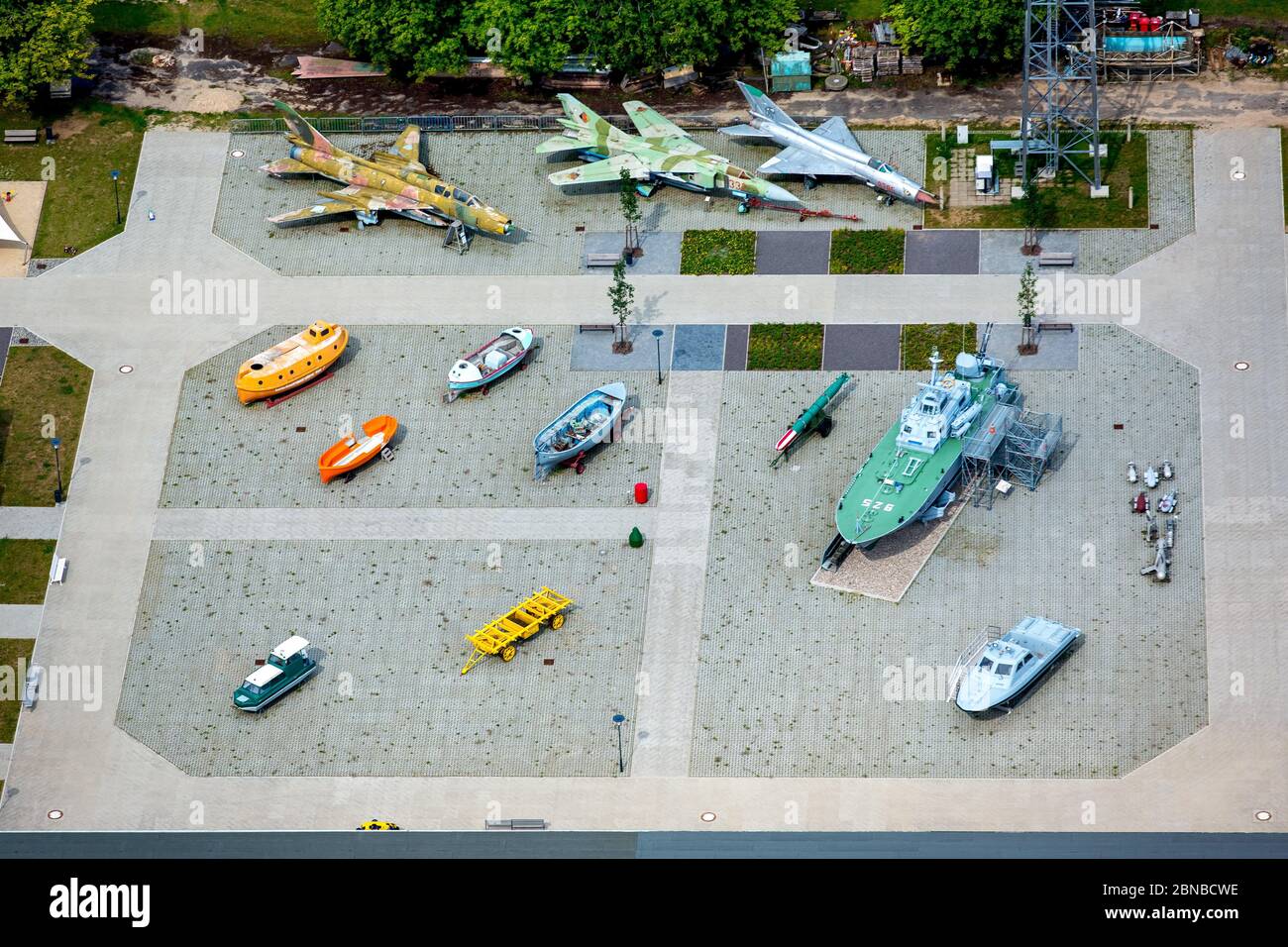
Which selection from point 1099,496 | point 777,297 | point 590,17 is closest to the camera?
point 1099,496

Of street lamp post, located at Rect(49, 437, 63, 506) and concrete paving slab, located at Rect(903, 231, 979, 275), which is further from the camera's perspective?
concrete paving slab, located at Rect(903, 231, 979, 275)

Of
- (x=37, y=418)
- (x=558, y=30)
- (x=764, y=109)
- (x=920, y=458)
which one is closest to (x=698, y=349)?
(x=920, y=458)

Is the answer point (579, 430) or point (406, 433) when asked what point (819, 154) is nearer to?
point (579, 430)

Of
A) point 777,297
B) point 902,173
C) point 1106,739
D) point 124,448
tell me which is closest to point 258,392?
point 124,448

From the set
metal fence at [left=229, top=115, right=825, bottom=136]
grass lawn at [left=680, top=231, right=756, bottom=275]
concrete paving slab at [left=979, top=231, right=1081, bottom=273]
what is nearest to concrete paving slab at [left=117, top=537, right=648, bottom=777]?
grass lawn at [left=680, top=231, right=756, bottom=275]

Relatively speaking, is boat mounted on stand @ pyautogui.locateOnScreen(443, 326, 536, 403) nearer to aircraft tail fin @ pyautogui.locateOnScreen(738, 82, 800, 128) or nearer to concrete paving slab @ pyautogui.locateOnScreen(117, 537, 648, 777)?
concrete paving slab @ pyautogui.locateOnScreen(117, 537, 648, 777)

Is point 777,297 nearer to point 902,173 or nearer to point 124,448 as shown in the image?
point 902,173
